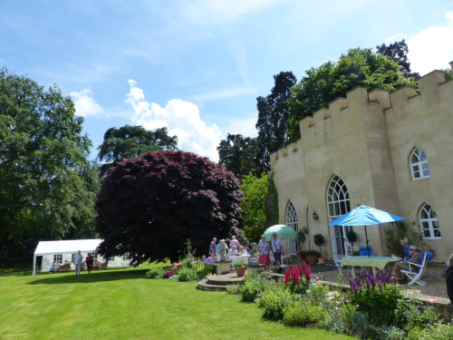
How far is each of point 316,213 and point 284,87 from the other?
90.7 ft

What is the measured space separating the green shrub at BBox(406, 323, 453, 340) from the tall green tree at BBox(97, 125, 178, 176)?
105 feet

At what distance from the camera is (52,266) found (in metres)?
25.8

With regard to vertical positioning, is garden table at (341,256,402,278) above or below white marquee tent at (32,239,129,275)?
below

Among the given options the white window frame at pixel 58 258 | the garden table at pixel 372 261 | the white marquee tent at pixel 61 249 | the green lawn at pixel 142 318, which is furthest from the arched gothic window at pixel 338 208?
the white window frame at pixel 58 258

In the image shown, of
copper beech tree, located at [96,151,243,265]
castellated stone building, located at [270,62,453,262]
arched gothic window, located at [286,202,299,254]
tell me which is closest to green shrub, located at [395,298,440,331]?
castellated stone building, located at [270,62,453,262]

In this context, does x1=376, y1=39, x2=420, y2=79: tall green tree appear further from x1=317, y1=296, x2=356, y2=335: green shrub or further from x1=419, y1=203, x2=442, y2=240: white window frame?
x1=317, y1=296, x2=356, y2=335: green shrub

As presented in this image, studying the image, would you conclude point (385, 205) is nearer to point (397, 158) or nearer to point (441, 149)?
point (397, 158)

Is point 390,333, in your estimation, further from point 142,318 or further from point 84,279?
point 84,279

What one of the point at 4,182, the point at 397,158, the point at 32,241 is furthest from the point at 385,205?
the point at 32,241

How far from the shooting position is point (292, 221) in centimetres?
1919

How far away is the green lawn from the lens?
6129 millimetres

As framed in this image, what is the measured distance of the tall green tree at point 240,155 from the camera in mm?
39647

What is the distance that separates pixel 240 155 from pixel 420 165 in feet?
99.1

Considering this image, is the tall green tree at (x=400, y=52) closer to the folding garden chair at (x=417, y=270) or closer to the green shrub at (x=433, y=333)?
the folding garden chair at (x=417, y=270)
